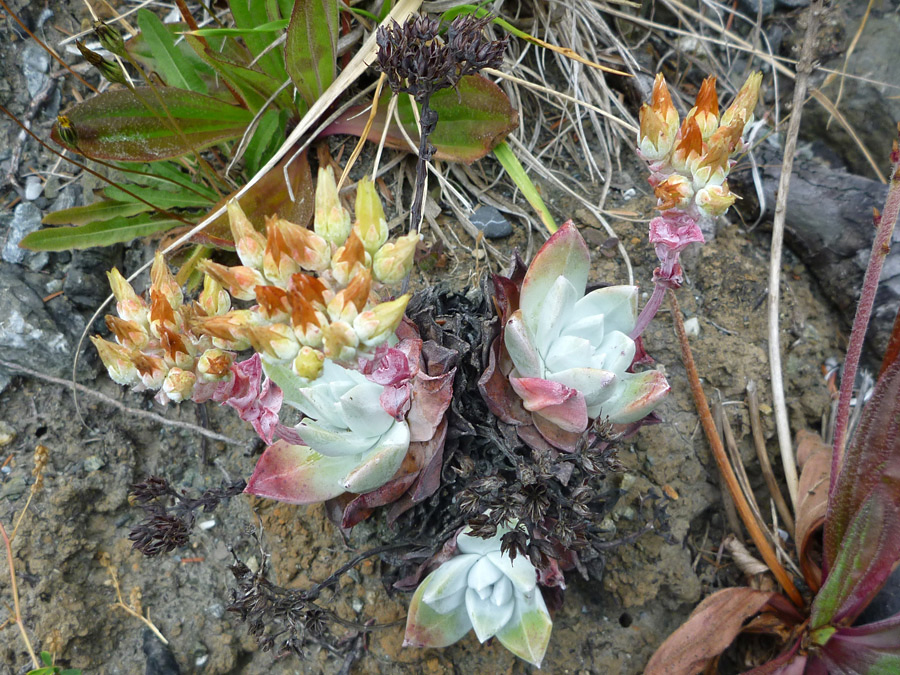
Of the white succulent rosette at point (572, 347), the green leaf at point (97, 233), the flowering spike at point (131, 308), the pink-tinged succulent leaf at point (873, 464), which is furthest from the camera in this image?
the green leaf at point (97, 233)

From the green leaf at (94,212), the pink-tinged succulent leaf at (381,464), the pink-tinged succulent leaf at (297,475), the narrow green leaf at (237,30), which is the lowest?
the pink-tinged succulent leaf at (297,475)

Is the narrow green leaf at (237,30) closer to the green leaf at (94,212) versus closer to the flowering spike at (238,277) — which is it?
the green leaf at (94,212)

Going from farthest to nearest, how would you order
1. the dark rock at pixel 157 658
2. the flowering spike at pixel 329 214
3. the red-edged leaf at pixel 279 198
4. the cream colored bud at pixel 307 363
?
the red-edged leaf at pixel 279 198, the dark rock at pixel 157 658, the flowering spike at pixel 329 214, the cream colored bud at pixel 307 363

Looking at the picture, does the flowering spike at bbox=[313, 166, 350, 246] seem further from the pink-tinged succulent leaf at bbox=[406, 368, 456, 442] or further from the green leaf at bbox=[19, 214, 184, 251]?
the green leaf at bbox=[19, 214, 184, 251]

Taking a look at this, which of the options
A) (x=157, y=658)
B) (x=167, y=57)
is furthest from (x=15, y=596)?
(x=167, y=57)

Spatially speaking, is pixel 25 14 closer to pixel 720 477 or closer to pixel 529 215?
pixel 529 215

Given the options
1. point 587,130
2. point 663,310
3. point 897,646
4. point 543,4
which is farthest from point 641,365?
point 543,4

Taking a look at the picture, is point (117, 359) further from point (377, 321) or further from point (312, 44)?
point (312, 44)

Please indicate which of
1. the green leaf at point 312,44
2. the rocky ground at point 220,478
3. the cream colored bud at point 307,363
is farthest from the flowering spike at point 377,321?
the green leaf at point 312,44
